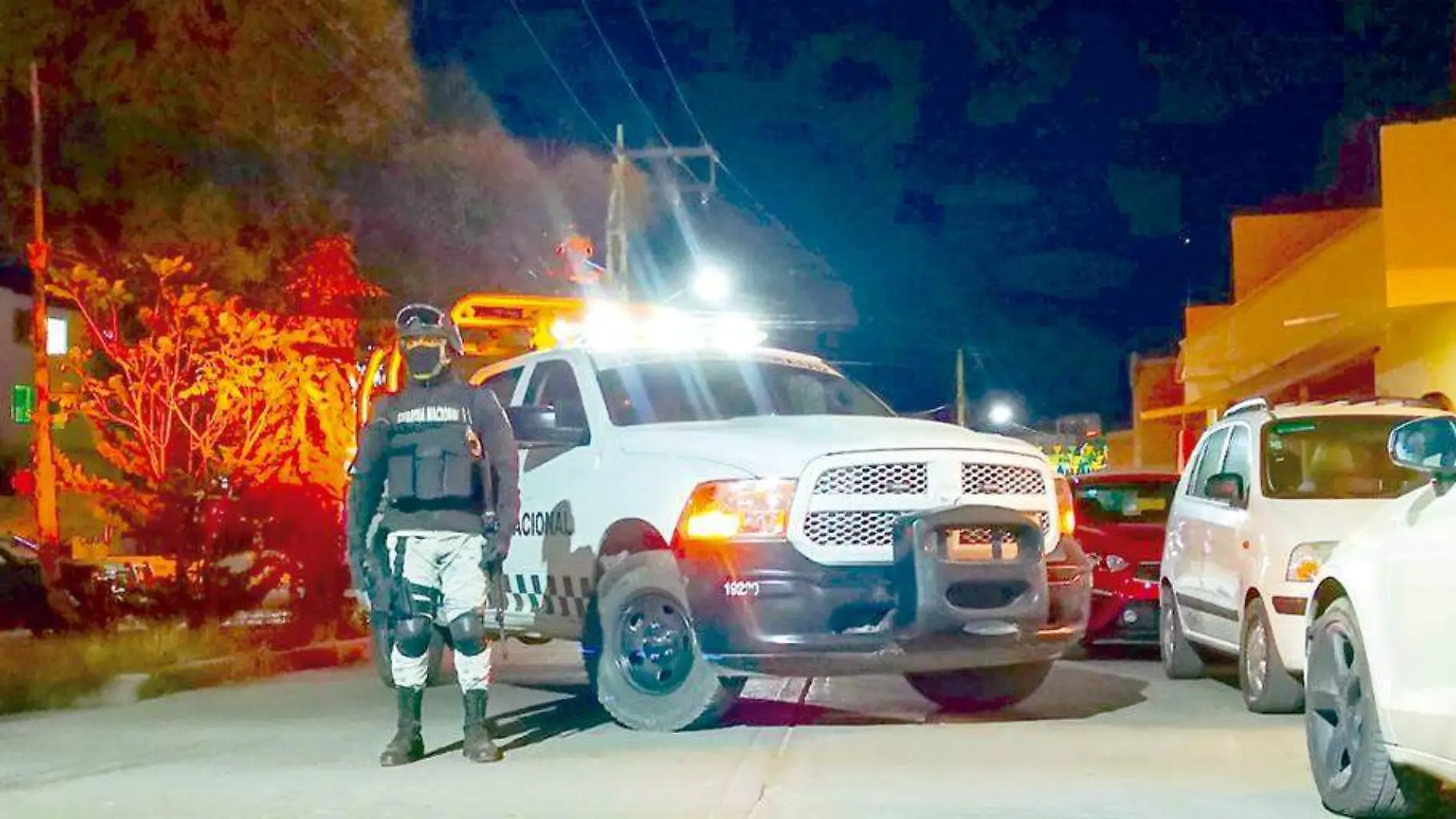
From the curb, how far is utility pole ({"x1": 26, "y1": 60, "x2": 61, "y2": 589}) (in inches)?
318

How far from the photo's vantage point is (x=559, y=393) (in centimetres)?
1122

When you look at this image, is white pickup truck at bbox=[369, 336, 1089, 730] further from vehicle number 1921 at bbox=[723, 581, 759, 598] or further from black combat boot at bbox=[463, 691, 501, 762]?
black combat boot at bbox=[463, 691, 501, 762]

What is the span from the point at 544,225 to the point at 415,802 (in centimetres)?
2402

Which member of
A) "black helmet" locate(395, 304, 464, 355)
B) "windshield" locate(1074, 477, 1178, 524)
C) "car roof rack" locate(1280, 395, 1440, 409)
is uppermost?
"black helmet" locate(395, 304, 464, 355)

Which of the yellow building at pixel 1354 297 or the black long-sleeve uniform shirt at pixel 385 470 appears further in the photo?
the yellow building at pixel 1354 297

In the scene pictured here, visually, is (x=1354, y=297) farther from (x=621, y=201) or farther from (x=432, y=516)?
(x=432, y=516)

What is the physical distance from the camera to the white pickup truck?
9016 mm

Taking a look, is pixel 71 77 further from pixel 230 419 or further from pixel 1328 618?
pixel 1328 618

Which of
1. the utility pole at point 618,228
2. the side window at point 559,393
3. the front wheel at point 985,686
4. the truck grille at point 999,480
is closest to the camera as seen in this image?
the truck grille at point 999,480

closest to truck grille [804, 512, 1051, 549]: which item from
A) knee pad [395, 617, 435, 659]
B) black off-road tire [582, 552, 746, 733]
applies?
black off-road tire [582, 552, 746, 733]

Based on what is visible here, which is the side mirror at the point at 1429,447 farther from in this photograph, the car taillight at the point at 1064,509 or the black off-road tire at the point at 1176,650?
→ the black off-road tire at the point at 1176,650

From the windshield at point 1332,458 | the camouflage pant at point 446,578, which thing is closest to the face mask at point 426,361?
the camouflage pant at point 446,578

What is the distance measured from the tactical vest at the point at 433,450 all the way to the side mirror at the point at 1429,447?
13.1 feet

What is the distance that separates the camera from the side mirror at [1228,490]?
1088cm
